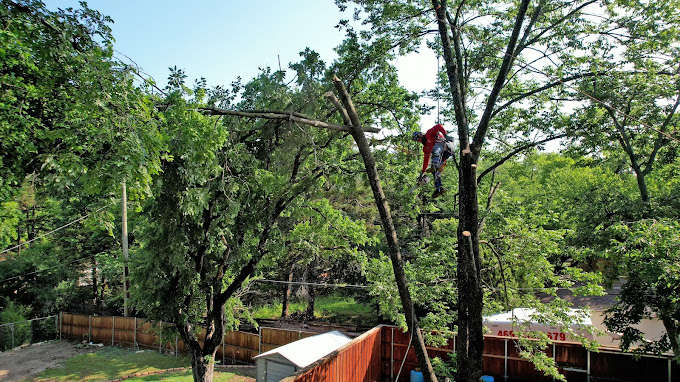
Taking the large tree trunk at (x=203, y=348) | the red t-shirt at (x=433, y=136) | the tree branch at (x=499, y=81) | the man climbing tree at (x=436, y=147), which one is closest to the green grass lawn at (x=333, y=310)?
the large tree trunk at (x=203, y=348)

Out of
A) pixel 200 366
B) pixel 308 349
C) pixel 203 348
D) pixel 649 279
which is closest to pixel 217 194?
pixel 203 348

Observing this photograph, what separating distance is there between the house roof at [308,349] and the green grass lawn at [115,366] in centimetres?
465

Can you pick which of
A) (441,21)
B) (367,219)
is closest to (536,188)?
(367,219)

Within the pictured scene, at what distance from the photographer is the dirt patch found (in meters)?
16.0

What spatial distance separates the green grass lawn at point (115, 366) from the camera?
1471cm

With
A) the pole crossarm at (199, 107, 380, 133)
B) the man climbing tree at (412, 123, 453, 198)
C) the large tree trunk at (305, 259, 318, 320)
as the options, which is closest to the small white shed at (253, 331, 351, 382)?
the man climbing tree at (412, 123, 453, 198)

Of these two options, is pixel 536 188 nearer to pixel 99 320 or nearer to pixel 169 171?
pixel 169 171

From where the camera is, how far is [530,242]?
765 cm

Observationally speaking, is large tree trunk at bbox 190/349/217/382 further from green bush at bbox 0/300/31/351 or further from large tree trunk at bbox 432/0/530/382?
green bush at bbox 0/300/31/351

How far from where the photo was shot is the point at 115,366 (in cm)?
1639

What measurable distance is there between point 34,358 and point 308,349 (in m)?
15.9

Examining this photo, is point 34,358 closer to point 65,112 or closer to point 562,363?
point 65,112

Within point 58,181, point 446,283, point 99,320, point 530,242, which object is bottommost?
point 99,320

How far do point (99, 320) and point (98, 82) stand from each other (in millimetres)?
21746
